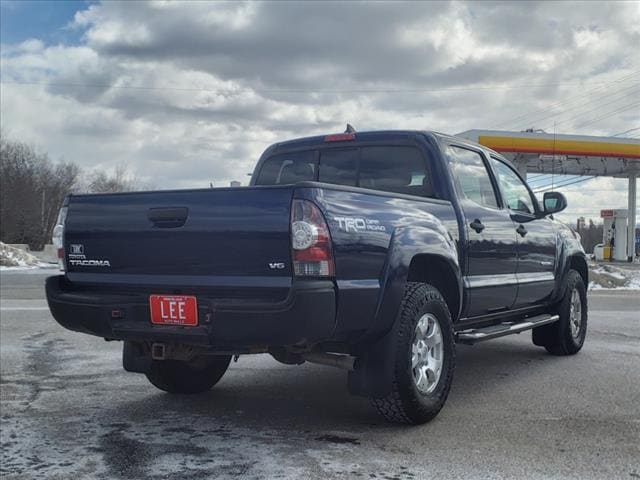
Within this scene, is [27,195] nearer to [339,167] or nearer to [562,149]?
[562,149]

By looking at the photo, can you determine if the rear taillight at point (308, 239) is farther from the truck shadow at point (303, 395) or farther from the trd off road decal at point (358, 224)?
the truck shadow at point (303, 395)

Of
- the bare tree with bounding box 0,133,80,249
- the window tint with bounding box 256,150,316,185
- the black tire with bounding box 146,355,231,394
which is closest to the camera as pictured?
the black tire with bounding box 146,355,231,394

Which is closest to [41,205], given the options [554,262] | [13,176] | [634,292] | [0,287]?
[13,176]

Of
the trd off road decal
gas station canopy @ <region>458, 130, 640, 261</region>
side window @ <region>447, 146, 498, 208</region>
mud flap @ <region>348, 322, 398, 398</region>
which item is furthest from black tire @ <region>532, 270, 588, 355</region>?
gas station canopy @ <region>458, 130, 640, 261</region>

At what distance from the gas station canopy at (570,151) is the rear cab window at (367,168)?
781 inches

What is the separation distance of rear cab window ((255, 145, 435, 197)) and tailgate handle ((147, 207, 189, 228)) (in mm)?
1849

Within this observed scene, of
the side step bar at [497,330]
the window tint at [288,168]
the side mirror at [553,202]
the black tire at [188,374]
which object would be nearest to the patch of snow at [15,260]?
the window tint at [288,168]

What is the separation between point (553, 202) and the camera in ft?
21.1

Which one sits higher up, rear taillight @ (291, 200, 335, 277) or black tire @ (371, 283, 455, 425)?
rear taillight @ (291, 200, 335, 277)

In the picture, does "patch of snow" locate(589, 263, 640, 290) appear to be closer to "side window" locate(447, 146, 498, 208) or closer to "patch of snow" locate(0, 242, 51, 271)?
"side window" locate(447, 146, 498, 208)

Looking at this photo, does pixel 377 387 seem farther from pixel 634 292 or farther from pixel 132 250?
pixel 634 292

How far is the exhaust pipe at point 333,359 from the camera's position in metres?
4.07

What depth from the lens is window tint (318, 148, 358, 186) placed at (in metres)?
5.45

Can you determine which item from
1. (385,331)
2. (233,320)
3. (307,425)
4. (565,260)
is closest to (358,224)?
(385,331)
